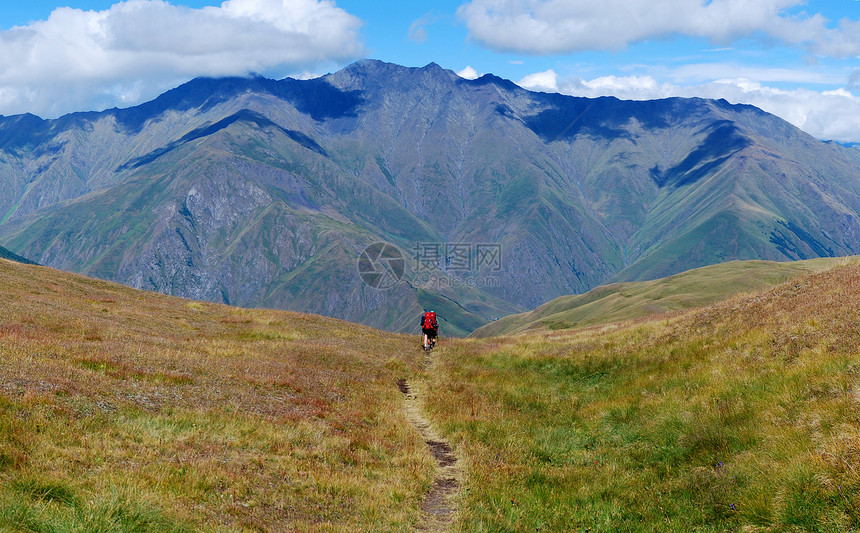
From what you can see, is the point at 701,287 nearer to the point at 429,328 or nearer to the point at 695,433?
the point at 429,328

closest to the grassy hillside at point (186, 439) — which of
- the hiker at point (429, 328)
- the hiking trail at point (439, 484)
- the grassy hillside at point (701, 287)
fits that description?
the hiking trail at point (439, 484)

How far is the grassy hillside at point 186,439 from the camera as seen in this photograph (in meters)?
8.16

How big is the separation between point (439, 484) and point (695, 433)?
246 inches

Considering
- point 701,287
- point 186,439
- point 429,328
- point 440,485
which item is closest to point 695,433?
point 440,485

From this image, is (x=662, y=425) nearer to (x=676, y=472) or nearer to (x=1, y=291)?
(x=676, y=472)

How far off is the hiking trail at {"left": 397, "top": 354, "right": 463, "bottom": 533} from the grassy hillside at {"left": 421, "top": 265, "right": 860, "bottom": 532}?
413 mm

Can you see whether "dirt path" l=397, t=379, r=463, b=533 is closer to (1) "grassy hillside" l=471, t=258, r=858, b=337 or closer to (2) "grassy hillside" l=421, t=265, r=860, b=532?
(2) "grassy hillside" l=421, t=265, r=860, b=532

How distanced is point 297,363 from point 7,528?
62.3 feet

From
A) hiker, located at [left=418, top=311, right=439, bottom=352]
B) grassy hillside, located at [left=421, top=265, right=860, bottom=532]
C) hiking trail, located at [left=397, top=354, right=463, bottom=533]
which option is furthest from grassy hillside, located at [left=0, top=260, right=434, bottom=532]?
hiker, located at [left=418, top=311, right=439, bottom=352]

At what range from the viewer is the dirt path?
10.3 m

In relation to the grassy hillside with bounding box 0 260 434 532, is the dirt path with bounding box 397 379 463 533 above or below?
below

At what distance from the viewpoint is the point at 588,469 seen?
12.8 meters

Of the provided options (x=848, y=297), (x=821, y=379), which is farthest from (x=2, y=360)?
(x=848, y=297)

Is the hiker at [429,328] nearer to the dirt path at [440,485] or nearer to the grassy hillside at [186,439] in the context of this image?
the grassy hillside at [186,439]
